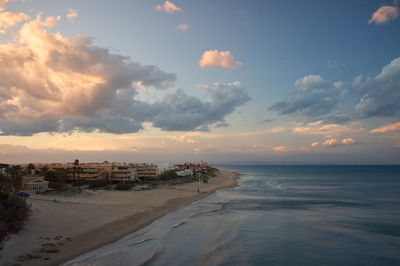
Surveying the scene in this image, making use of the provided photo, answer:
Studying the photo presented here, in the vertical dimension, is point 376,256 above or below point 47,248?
below

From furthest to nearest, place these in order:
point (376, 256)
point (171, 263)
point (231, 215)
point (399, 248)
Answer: point (231, 215) → point (399, 248) → point (376, 256) → point (171, 263)

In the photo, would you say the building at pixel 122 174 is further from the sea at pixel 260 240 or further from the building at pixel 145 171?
the sea at pixel 260 240

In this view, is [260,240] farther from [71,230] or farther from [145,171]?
[145,171]

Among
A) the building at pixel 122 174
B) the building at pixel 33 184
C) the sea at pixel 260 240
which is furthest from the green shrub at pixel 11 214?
the building at pixel 122 174

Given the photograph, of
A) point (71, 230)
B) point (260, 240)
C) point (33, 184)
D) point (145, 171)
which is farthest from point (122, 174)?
point (260, 240)

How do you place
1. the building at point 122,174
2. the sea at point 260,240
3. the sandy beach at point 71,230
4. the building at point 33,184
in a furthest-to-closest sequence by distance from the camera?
the building at point 122,174, the building at point 33,184, the sea at point 260,240, the sandy beach at point 71,230

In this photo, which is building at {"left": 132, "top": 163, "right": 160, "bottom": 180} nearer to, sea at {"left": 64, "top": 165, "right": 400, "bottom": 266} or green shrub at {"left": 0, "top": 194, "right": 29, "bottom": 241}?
sea at {"left": 64, "top": 165, "right": 400, "bottom": 266}

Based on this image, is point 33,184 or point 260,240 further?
point 33,184

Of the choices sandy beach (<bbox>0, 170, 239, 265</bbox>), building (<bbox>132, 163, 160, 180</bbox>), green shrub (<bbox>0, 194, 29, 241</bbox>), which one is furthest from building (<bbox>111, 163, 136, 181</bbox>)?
green shrub (<bbox>0, 194, 29, 241</bbox>)

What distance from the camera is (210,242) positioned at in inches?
940

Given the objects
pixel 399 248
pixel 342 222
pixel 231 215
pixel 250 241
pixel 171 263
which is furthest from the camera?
pixel 231 215

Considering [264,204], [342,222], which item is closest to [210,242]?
[342,222]

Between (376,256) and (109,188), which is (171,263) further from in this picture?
(109,188)

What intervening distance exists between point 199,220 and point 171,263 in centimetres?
1468
